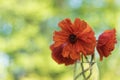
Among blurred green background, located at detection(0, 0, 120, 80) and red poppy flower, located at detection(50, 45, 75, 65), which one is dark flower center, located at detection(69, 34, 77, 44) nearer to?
red poppy flower, located at detection(50, 45, 75, 65)

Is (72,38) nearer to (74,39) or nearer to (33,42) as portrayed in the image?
(74,39)

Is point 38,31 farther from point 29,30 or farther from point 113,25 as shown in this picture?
point 113,25

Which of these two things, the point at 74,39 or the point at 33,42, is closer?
the point at 74,39

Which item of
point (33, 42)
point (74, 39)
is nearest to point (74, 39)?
point (74, 39)

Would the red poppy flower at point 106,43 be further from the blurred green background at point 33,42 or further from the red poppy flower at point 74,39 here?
the blurred green background at point 33,42

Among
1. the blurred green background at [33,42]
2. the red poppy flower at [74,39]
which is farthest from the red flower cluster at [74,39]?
the blurred green background at [33,42]

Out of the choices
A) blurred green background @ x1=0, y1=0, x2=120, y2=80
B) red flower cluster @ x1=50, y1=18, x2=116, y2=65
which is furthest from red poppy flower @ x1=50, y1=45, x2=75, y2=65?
blurred green background @ x1=0, y1=0, x2=120, y2=80

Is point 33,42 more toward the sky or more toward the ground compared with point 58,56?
more toward the sky
